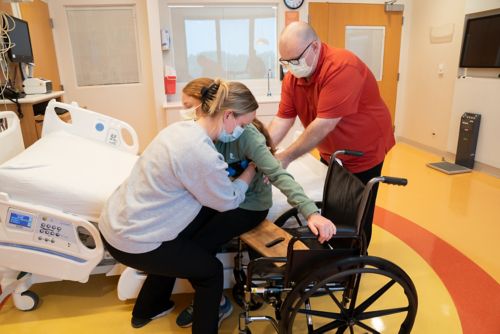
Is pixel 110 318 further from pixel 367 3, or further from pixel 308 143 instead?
pixel 367 3

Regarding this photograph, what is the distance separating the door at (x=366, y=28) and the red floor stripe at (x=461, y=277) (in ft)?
9.39

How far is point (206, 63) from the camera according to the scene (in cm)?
452

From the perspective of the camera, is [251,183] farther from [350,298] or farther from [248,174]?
[350,298]

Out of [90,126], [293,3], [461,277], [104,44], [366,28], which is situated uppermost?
[293,3]

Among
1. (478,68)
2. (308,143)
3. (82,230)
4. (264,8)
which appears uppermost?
(264,8)

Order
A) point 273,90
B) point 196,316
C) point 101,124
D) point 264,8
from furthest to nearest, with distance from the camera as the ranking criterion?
point 273,90
point 264,8
point 101,124
point 196,316

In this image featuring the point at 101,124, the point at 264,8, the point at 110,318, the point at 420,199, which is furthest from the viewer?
the point at 264,8

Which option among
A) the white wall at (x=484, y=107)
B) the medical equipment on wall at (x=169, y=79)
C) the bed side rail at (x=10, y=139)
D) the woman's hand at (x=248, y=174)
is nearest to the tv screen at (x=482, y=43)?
the white wall at (x=484, y=107)

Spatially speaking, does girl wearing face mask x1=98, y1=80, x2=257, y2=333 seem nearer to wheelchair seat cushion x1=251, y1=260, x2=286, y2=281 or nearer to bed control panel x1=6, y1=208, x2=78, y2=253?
wheelchair seat cushion x1=251, y1=260, x2=286, y2=281

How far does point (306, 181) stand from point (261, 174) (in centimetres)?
66

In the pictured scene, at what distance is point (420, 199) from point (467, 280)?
4.04ft

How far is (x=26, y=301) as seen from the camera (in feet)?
6.03

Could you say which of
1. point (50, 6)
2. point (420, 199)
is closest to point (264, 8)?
point (50, 6)

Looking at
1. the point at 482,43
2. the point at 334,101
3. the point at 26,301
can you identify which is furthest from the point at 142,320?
the point at 482,43
